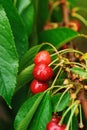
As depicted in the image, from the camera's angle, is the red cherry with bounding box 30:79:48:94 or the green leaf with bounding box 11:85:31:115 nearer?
the red cherry with bounding box 30:79:48:94

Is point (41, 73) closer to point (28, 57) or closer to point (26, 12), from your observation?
point (28, 57)

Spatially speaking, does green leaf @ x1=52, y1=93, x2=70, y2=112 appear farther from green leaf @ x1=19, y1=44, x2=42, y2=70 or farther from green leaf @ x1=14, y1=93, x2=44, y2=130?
green leaf @ x1=19, y1=44, x2=42, y2=70

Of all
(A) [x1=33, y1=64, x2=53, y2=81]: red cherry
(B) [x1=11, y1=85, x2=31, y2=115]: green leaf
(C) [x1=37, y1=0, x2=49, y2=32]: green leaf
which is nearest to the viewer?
(A) [x1=33, y1=64, x2=53, y2=81]: red cherry

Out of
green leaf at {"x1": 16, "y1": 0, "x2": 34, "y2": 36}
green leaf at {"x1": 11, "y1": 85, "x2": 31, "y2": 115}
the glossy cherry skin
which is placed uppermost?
green leaf at {"x1": 16, "y1": 0, "x2": 34, "y2": 36}

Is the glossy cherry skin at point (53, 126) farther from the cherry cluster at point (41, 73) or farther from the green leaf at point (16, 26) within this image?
the green leaf at point (16, 26)

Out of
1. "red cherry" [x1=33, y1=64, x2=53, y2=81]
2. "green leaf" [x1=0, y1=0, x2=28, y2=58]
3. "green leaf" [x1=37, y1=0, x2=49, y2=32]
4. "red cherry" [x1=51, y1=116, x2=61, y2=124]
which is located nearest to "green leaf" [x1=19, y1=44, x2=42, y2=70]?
"green leaf" [x1=0, y1=0, x2=28, y2=58]

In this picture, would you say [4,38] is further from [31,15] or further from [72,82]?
[31,15]

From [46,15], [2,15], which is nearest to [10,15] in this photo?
[2,15]
